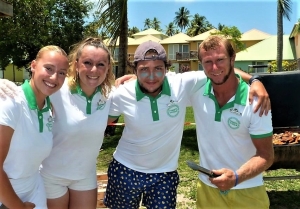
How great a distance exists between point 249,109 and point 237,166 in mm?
449

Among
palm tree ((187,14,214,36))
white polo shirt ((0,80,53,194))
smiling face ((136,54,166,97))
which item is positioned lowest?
white polo shirt ((0,80,53,194))

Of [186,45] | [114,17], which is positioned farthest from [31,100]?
[186,45]

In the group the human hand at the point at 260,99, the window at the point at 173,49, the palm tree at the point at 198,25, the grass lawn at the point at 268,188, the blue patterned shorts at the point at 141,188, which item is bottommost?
the grass lawn at the point at 268,188

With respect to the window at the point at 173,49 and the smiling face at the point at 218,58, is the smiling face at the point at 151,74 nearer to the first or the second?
the smiling face at the point at 218,58

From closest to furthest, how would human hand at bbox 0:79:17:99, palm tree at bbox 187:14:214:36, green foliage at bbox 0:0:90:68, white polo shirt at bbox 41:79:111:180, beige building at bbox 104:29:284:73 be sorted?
human hand at bbox 0:79:17:99, white polo shirt at bbox 41:79:111:180, green foliage at bbox 0:0:90:68, beige building at bbox 104:29:284:73, palm tree at bbox 187:14:214:36

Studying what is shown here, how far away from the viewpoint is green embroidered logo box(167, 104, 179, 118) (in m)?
3.09

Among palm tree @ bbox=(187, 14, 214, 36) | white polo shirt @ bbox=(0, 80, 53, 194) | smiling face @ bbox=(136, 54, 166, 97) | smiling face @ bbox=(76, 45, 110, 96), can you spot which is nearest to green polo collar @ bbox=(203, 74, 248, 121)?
smiling face @ bbox=(136, 54, 166, 97)

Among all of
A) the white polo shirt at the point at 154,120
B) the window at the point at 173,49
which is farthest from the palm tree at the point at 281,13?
the window at the point at 173,49

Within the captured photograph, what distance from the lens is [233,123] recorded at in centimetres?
269

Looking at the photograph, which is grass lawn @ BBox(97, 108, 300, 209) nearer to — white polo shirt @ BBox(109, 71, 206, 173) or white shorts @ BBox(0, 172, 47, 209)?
Result: white polo shirt @ BBox(109, 71, 206, 173)

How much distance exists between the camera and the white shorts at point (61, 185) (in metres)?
3.02

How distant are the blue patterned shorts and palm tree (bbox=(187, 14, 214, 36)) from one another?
76.7 metres

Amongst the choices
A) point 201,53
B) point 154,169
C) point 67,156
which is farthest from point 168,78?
point 67,156

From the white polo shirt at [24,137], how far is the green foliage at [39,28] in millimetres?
27383
